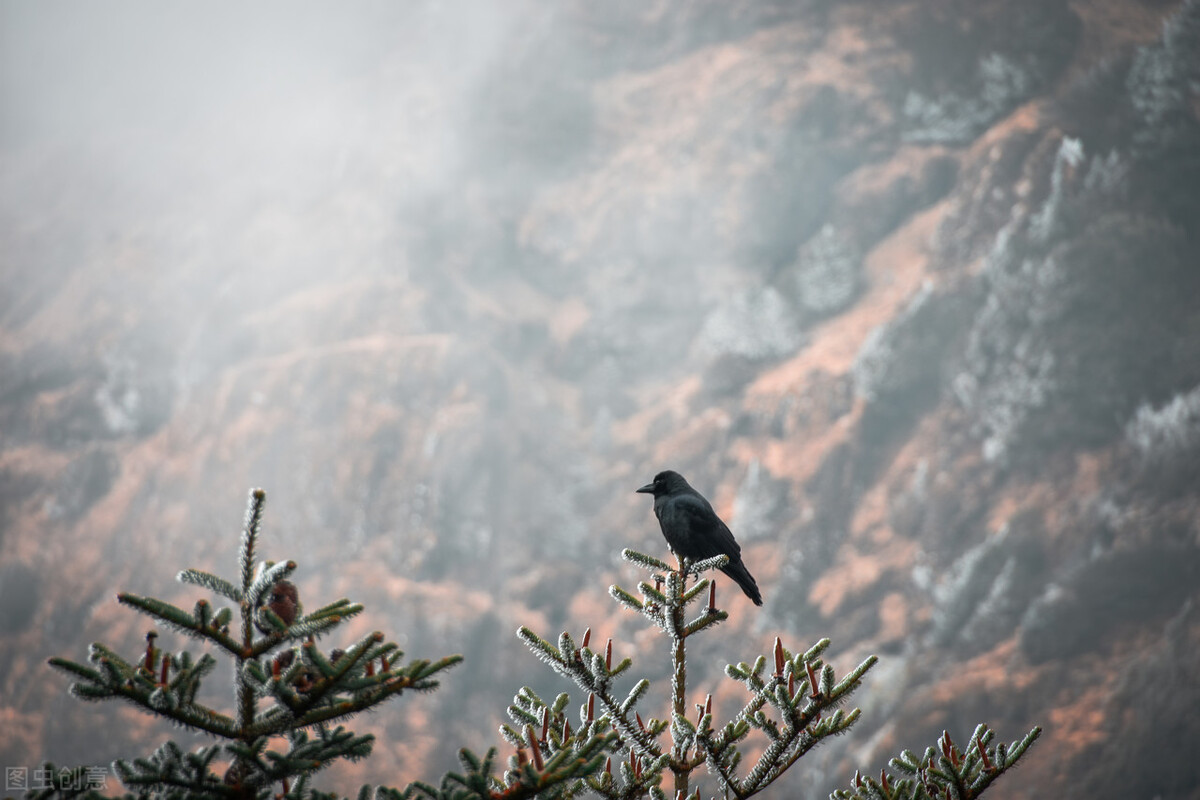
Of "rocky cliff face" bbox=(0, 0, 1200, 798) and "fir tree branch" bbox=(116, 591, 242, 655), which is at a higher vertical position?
"rocky cliff face" bbox=(0, 0, 1200, 798)

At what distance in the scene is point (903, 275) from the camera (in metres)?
38.2

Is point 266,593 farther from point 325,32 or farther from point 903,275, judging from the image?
point 325,32

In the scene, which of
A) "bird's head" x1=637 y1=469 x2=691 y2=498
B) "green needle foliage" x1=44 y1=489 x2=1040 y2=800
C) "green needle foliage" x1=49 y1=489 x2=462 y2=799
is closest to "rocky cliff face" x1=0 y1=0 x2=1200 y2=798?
"bird's head" x1=637 y1=469 x2=691 y2=498

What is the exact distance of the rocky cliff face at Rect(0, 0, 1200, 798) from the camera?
87.5ft

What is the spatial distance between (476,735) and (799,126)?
41.4 metres

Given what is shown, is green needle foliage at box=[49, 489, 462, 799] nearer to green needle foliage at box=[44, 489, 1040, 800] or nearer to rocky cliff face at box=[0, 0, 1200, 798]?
green needle foliage at box=[44, 489, 1040, 800]

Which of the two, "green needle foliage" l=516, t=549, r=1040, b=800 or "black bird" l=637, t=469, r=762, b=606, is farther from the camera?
"black bird" l=637, t=469, r=762, b=606

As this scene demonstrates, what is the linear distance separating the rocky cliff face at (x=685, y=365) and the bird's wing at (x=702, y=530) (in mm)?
20513

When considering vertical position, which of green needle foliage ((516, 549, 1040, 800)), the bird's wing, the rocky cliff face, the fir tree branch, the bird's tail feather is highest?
the rocky cliff face

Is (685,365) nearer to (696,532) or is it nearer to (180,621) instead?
(696,532)

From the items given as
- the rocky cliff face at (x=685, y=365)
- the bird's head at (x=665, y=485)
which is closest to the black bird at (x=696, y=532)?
the bird's head at (x=665, y=485)

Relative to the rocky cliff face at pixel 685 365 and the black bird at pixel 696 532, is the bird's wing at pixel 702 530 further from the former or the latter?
the rocky cliff face at pixel 685 365

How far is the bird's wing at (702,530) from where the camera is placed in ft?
18.7

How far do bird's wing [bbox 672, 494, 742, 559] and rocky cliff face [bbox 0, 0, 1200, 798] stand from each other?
67.3 ft
